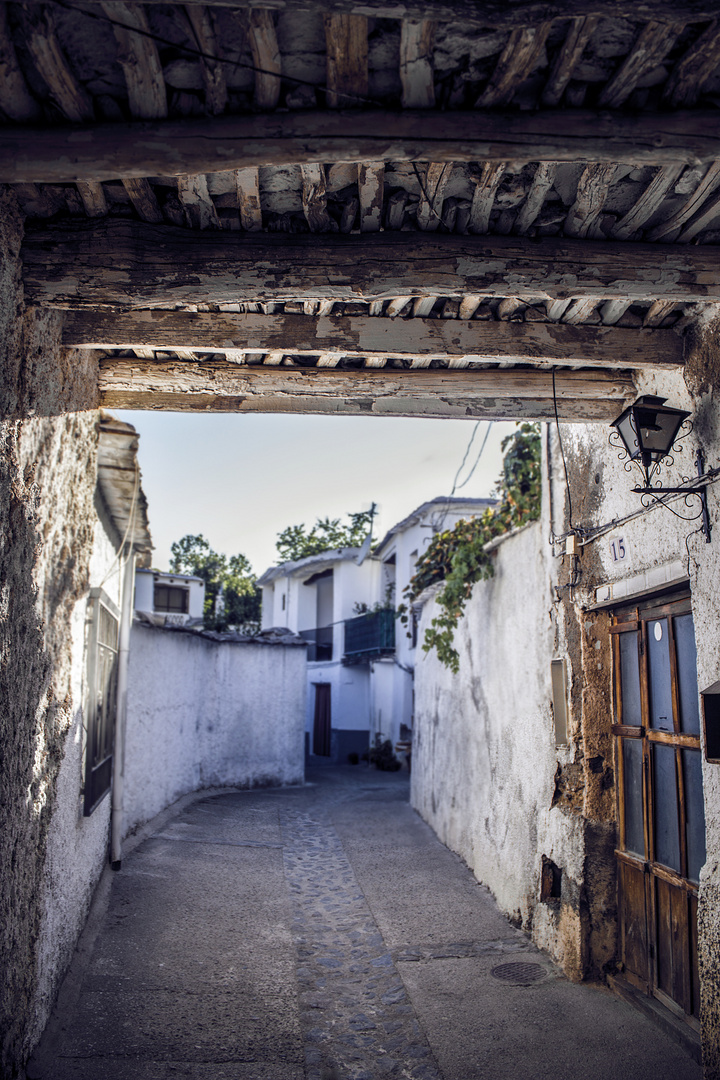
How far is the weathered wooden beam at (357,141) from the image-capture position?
2373 mm

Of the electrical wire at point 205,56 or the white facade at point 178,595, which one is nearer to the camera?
the electrical wire at point 205,56

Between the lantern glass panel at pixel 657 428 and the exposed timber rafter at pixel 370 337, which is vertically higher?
the exposed timber rafter at pixel 370 337

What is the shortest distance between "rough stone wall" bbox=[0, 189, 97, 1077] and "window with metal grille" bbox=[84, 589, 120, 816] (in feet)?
3.15

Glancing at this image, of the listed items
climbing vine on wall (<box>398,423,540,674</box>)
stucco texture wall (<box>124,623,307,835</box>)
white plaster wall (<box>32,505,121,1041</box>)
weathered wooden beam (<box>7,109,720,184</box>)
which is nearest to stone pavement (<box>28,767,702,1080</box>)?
white plaster wall (<box>32,505,121,1041</box>)

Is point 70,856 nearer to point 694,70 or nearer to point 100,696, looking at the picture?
point 100,696

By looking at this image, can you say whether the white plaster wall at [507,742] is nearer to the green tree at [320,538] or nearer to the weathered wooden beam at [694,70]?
the weathered wooden beam at [694,70]

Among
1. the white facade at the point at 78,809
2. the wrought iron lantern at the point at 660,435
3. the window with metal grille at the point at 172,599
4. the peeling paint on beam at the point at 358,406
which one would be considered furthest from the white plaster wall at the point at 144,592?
the wrought iron lantern at the point at 660,435

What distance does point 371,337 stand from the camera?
3.51 metres

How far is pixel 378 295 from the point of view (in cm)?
303

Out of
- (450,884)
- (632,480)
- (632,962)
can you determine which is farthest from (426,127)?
(450,884)

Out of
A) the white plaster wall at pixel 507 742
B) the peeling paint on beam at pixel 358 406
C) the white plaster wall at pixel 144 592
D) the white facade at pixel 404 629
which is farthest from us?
the white plaster wall at pixel 144 592

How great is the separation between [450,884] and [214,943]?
2572mm

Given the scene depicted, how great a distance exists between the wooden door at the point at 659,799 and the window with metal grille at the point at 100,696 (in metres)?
3.39

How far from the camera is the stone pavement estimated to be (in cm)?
372
